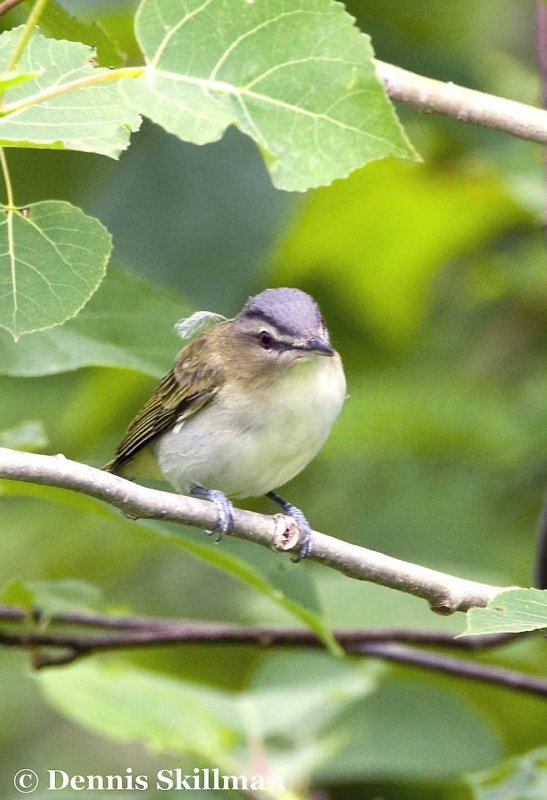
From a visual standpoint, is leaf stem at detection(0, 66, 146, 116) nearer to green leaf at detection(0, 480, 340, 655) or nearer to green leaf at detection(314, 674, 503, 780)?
green leaf at detection(0, 480, 340, 655)

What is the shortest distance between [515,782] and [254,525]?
40.7 inches

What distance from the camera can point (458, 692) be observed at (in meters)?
4.39

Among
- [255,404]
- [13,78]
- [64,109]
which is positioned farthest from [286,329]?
[13,78]

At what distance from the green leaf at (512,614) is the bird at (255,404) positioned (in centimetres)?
135

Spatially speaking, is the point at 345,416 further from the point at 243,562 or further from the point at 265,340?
the point at 243,562

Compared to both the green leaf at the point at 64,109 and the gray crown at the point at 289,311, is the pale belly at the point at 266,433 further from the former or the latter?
the green leaf at the point at 64,109

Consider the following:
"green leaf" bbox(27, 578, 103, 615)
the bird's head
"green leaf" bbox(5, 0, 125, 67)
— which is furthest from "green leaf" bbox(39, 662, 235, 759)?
"green leaf" bbox(5, 0, 125, 67)

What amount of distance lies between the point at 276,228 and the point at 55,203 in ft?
7.60

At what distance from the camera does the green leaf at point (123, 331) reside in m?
2.95

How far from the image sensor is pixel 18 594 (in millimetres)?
3158

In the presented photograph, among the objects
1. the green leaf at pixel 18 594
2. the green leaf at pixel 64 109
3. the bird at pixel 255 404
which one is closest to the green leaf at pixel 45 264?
the green leaf at pixel 64 109

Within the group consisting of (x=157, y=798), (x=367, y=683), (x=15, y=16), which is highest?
(x=15, y=16)

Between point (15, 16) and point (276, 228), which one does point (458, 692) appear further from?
point (15, 16)

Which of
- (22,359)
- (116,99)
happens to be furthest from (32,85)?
(22,359)
